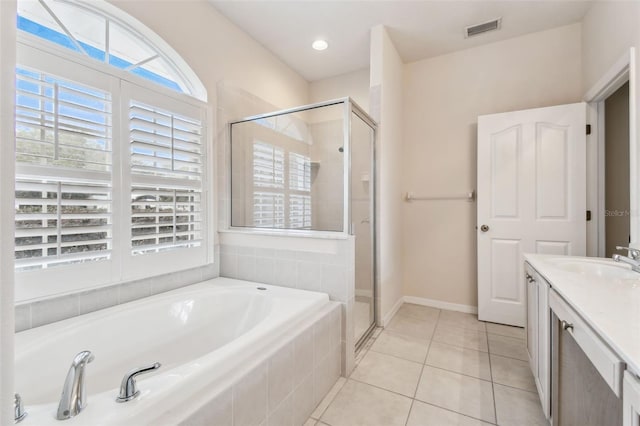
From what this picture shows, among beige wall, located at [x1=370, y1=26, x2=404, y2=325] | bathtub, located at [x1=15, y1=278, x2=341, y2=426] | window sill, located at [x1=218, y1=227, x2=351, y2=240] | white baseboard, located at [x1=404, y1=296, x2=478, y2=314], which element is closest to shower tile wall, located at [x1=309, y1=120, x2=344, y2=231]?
window sill, located at [x1=218, y1=227, x2=351, y2=240]

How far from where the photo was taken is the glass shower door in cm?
230

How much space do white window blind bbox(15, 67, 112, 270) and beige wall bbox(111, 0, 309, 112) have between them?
2.18ft

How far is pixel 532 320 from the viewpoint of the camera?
5.60 ft

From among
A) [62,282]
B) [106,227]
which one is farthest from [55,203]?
[62,282]

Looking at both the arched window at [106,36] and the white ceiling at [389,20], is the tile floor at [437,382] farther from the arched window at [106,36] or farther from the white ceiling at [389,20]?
the white ceiling at [389,20]

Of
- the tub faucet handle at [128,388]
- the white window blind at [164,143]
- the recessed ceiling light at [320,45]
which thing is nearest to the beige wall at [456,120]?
the recessed ceiling light at [320,45]

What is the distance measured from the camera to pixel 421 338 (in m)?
2.39

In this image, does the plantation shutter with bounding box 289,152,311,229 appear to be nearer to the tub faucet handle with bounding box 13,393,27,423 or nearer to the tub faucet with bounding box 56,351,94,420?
the tub faucet with bounding box 56,351,94,420

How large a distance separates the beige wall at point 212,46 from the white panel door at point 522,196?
2.10 metres

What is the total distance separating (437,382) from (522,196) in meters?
1.78

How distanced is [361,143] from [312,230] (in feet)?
2.70

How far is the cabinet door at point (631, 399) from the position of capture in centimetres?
68

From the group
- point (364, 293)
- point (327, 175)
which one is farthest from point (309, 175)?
point (364, 293)

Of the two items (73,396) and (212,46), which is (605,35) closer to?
(212,46)
